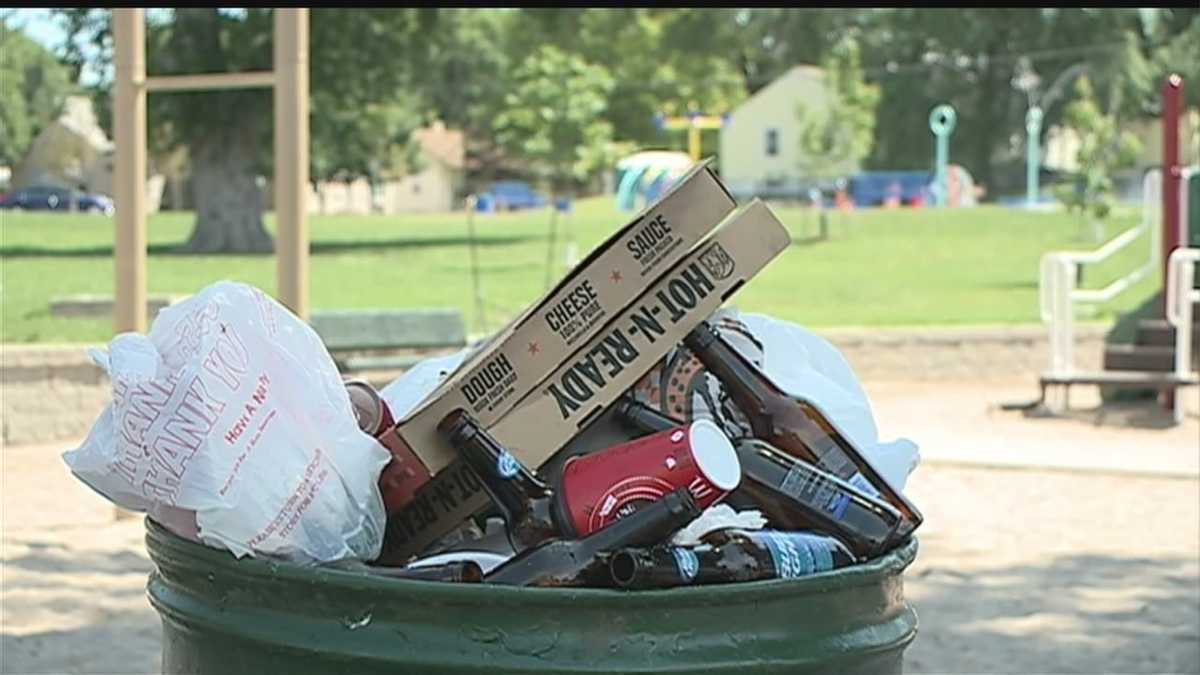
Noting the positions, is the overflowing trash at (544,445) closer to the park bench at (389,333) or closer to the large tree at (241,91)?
the park bench at (389,333)

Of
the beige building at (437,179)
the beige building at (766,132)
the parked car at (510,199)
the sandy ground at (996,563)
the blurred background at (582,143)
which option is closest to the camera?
the sandy ground at (996,563)

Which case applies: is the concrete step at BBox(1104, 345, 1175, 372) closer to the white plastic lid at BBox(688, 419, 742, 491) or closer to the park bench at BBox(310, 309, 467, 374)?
the park bench at BBox(310, 309, 467, 374)

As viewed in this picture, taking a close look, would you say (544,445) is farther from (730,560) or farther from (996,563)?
(996,563)

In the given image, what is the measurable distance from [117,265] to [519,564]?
5972 millimetres

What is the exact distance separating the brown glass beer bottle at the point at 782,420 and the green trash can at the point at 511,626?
257 millimetres

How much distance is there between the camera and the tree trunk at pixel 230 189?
96.1 feet

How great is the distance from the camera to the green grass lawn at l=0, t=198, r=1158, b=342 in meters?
15.6

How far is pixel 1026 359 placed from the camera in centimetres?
1534

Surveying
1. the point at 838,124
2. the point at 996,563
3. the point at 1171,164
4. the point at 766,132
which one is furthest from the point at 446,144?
the point at 996,563

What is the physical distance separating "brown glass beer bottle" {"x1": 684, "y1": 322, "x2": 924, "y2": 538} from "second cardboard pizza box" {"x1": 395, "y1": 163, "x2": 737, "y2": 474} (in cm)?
12

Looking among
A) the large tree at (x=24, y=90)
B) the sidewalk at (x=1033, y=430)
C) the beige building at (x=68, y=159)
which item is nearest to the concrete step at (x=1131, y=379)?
the sidewalk at (x=1033, y=430)

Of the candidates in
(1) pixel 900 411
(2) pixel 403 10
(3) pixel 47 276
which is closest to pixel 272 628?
(1) pixel 900 411

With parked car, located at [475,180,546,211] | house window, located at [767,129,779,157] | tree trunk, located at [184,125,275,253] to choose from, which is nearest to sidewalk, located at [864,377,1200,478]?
tree trunk, located at [184,125,275,253]

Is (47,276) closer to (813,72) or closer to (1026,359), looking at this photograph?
(1026,359)
